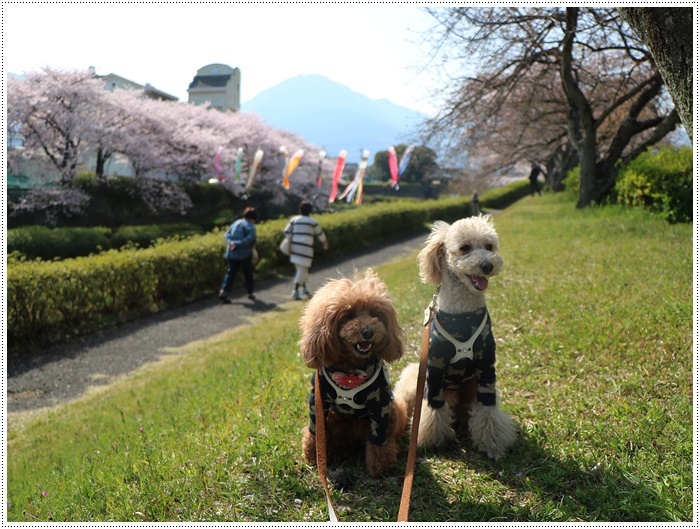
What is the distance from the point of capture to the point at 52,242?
15.2 meters

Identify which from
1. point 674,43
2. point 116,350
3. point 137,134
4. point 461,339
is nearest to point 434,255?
point 461,339

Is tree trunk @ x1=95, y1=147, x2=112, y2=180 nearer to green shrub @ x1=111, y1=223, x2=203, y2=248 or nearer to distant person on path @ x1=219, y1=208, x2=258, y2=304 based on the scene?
green shrub @ x1=111, y1=223, x2=203, y2=248

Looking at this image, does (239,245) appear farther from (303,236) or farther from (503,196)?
(503,196)

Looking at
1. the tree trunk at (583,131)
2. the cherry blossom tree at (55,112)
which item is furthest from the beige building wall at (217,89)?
the tree trunk at (583,131)

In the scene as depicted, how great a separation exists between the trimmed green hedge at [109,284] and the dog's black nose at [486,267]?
663 centimetres

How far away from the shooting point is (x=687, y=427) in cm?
311

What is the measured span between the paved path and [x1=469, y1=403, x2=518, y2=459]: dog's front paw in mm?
1530

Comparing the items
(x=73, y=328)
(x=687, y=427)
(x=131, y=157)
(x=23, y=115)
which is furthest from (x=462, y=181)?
(x=687, y=427)

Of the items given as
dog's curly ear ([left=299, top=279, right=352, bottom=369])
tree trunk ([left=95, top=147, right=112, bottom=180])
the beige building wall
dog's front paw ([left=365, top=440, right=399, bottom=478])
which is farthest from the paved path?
the beige building wall

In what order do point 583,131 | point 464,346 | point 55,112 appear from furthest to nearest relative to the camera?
point 55,112 → point 583,131 → point 464,346

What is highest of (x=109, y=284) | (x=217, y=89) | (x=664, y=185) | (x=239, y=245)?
(x=217, y=89)

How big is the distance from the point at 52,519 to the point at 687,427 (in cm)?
378

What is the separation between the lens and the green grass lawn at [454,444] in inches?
106

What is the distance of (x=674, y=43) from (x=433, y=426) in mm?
2576
